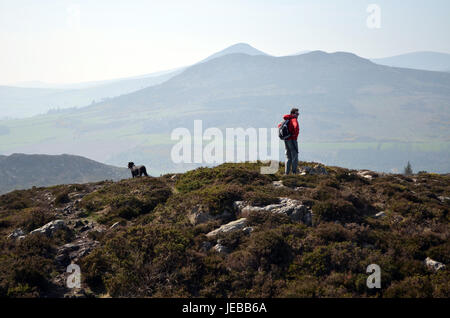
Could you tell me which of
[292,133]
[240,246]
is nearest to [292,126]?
[292,133]

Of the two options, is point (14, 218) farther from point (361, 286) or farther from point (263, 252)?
point (361, 286)

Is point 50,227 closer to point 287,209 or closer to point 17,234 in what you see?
point 17,234

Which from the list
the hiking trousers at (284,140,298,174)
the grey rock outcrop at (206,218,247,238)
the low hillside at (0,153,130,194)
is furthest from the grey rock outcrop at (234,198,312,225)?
the low hillside at (0,153,130,194)

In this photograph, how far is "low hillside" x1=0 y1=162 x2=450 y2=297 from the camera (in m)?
8.38

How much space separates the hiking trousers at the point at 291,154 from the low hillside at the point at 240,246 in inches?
102

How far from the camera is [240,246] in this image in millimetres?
9891

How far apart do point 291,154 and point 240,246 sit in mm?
8732

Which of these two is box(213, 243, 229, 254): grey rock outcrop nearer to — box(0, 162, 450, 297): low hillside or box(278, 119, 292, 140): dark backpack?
box(0, 162, 450, 297): low hillside

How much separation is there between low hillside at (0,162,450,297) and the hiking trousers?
2579mm

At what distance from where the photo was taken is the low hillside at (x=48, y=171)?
533 ft
